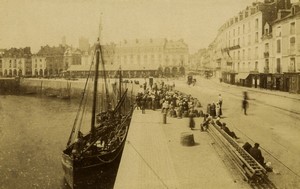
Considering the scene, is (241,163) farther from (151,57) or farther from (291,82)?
(151,57)

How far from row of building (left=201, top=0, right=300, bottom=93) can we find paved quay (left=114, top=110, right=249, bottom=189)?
1843 cm

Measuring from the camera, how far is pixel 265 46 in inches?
1500

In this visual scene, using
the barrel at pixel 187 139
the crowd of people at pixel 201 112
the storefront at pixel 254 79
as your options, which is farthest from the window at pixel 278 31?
the barrel at pixel 187 139

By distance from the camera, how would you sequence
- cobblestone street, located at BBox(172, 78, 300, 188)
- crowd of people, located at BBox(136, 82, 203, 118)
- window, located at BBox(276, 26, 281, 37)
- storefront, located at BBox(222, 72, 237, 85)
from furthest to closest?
storefront, located at BBox(222, 72, 237, 85) < window, located at BBox(276, 26, 281, 37) < crowd of people, located at BBox(136, 82, 203, 118) < cobblestone street, located at BBox(172, 78, 300, 188)

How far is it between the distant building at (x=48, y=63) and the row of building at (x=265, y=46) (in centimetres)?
7593

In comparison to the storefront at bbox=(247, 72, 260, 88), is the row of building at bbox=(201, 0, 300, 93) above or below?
above

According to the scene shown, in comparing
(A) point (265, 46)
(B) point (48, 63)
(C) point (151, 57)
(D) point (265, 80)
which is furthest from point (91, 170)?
(B) point (48, 63)

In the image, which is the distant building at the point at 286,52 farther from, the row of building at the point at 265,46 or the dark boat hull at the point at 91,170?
the dark boat hull at the point at 91,170

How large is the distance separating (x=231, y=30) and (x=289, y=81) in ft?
61.6

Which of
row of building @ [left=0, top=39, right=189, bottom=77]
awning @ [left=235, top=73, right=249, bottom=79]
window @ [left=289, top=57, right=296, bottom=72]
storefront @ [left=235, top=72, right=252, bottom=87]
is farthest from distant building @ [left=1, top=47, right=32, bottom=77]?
window @ [left=289, top=57, right=296, bottom=72]

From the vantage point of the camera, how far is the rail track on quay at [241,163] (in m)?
9.70

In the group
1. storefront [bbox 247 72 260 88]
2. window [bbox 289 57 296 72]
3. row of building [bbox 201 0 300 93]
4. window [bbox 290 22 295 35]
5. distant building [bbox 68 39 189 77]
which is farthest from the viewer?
distant building [bbox 68 39 189 77]

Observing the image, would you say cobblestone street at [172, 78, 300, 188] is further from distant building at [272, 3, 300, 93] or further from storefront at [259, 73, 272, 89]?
storefront at [259, 73, 272, 89]

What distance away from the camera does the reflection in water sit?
17.2 meters
